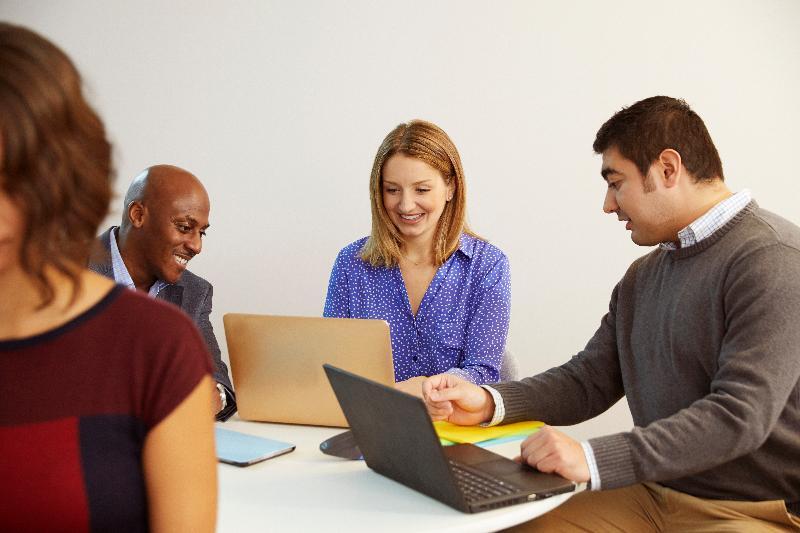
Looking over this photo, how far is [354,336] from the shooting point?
199cm

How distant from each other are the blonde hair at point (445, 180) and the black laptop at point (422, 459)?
1.11 meters

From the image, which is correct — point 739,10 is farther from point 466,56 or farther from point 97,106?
point 97,106

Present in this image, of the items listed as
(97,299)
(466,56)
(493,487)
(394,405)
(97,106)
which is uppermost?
(466,56)

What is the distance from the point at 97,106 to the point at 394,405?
737 millimetres

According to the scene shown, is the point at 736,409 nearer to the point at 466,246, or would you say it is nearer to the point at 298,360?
the point at 298,360

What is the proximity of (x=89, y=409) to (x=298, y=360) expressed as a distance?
107cm

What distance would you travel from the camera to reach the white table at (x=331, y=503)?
4.88 feet

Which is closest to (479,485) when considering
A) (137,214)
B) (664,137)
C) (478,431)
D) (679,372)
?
(478,431)

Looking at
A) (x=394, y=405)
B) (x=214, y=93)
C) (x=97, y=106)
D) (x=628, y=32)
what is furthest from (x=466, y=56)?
(x=97, y=106)

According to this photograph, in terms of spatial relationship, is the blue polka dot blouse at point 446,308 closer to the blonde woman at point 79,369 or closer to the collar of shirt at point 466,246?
the collar of shirt at point 466,246

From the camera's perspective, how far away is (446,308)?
9.05ft

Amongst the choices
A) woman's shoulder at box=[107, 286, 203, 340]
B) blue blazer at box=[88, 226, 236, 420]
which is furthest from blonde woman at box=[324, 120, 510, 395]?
woman's shoulder at box=[107, 286, 203, 340]

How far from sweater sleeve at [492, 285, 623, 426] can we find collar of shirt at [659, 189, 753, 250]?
12.3 inches

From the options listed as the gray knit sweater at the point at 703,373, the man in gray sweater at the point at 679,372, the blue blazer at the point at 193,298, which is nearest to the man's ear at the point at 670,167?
the man in gray sweater at the point at 679,372
